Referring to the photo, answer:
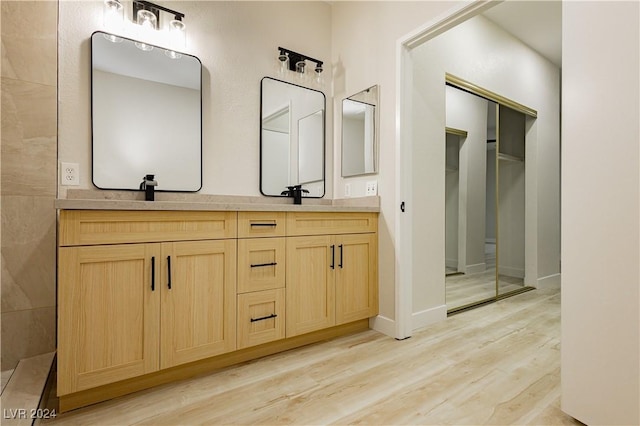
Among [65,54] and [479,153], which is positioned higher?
[65,54]

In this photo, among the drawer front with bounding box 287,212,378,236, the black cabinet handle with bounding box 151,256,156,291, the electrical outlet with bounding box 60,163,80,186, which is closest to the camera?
the black cabinet handle with bounding box 151,256,156,291

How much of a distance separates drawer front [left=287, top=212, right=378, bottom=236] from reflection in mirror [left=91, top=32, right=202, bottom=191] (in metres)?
0.75

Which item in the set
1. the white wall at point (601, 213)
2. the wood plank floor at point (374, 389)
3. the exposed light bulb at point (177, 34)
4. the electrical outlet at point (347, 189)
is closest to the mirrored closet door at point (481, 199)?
the wood plank floor at point (374, 389)

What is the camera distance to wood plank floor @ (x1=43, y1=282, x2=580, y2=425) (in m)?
Result: 1.39

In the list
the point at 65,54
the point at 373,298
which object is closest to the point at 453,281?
the point at 373,298

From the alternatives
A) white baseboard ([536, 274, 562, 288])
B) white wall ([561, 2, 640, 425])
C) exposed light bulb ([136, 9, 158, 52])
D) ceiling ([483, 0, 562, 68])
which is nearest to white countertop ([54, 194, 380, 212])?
exposed light bulb ([136, 9, 158, 52])

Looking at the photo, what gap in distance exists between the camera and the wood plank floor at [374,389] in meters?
1.39

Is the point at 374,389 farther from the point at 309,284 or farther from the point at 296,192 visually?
the point at 296,192

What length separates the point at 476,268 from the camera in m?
3.61

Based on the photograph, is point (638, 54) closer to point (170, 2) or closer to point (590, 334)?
point (590, 334)

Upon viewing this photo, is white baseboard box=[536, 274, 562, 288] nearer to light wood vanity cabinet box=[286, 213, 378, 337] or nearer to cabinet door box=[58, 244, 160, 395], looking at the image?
light wood vanity cabinet box=[286, 213, 378, 337]

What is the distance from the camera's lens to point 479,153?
3553mm

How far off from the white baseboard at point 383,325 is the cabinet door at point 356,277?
0.24 ft

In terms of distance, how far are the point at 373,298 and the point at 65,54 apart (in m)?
2.47
